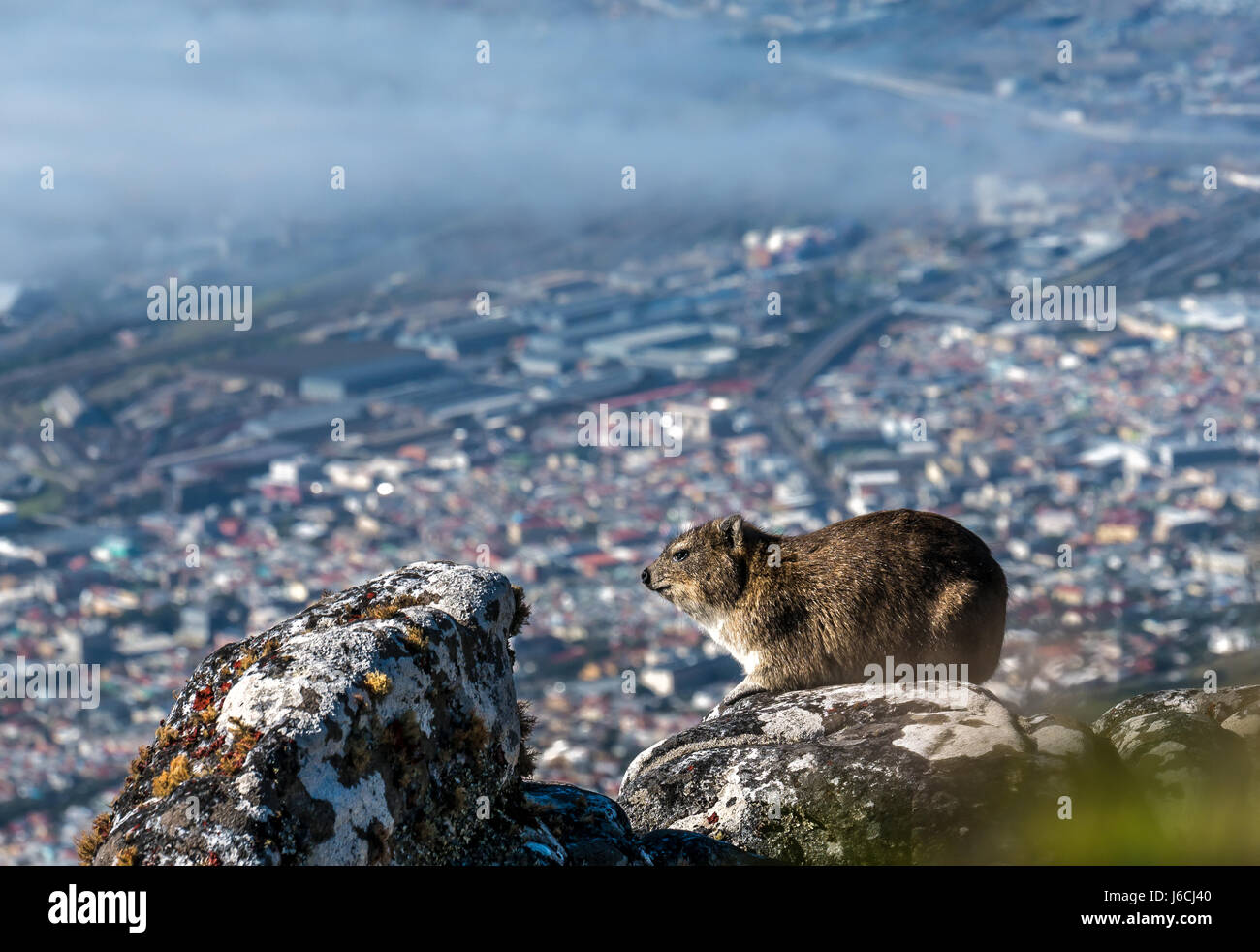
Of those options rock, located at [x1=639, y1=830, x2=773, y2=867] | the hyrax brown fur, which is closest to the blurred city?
the hyrax brown fur

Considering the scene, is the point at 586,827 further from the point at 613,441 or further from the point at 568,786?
the point at 613,441

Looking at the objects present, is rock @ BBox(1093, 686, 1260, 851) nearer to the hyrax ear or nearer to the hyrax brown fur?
the hyrax brown fur

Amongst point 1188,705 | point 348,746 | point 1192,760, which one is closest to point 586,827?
point 348,746

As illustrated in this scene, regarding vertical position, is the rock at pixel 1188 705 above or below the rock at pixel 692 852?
above

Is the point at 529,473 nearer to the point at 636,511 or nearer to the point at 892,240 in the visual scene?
the point at 636,511

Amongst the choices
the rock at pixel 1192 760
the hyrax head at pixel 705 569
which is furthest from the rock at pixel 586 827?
the rock at pixel 1192 760

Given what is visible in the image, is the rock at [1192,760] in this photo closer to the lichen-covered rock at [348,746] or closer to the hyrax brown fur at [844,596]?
the hyrax brown fur at [844,596]
